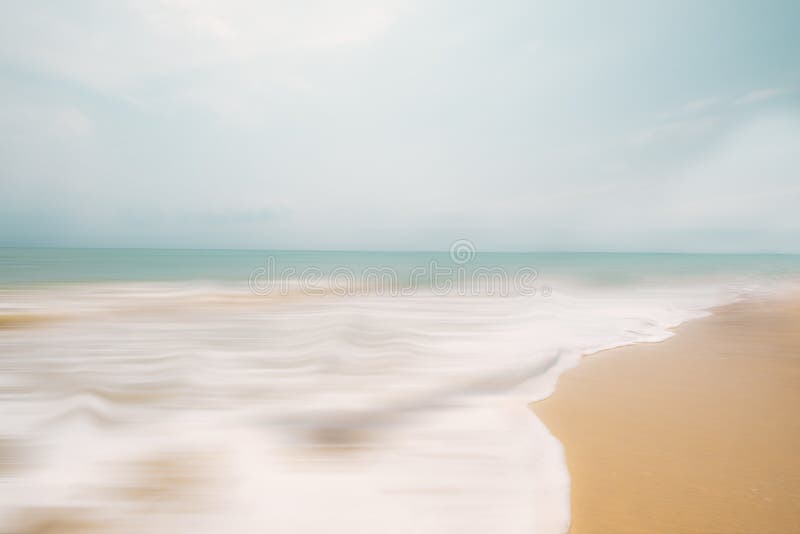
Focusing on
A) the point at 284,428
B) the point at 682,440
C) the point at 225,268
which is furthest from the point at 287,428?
the point at 225,268

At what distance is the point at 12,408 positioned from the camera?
4.10m

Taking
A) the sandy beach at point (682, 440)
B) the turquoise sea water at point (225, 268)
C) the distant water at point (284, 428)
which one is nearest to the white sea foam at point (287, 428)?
the distant water at point (284, 428)

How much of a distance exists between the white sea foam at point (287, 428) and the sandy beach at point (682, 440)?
273mm

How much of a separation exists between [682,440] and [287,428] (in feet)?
11.1

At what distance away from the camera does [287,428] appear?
3578 mm

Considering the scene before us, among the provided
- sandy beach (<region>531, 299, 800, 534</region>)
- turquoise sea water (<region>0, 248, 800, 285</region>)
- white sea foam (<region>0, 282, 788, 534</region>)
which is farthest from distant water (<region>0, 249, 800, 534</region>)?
turquoise sea water (<region>0, 248, 800, 285</region>)

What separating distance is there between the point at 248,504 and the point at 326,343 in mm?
4580

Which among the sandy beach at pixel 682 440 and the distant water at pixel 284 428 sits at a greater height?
the sandy beach at pixel 682 440

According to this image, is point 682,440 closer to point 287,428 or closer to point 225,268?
point 287,428

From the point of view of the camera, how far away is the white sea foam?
7.93ft

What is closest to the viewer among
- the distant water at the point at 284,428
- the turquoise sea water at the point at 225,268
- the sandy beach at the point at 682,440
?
the sandy beach at the point at 682,440

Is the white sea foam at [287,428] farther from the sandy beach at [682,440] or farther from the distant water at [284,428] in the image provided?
the sandy beach at [682,440]

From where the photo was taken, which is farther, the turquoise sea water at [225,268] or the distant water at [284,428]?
the turquoise sea water at [225,268]

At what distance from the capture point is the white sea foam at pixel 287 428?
7.93 feet
